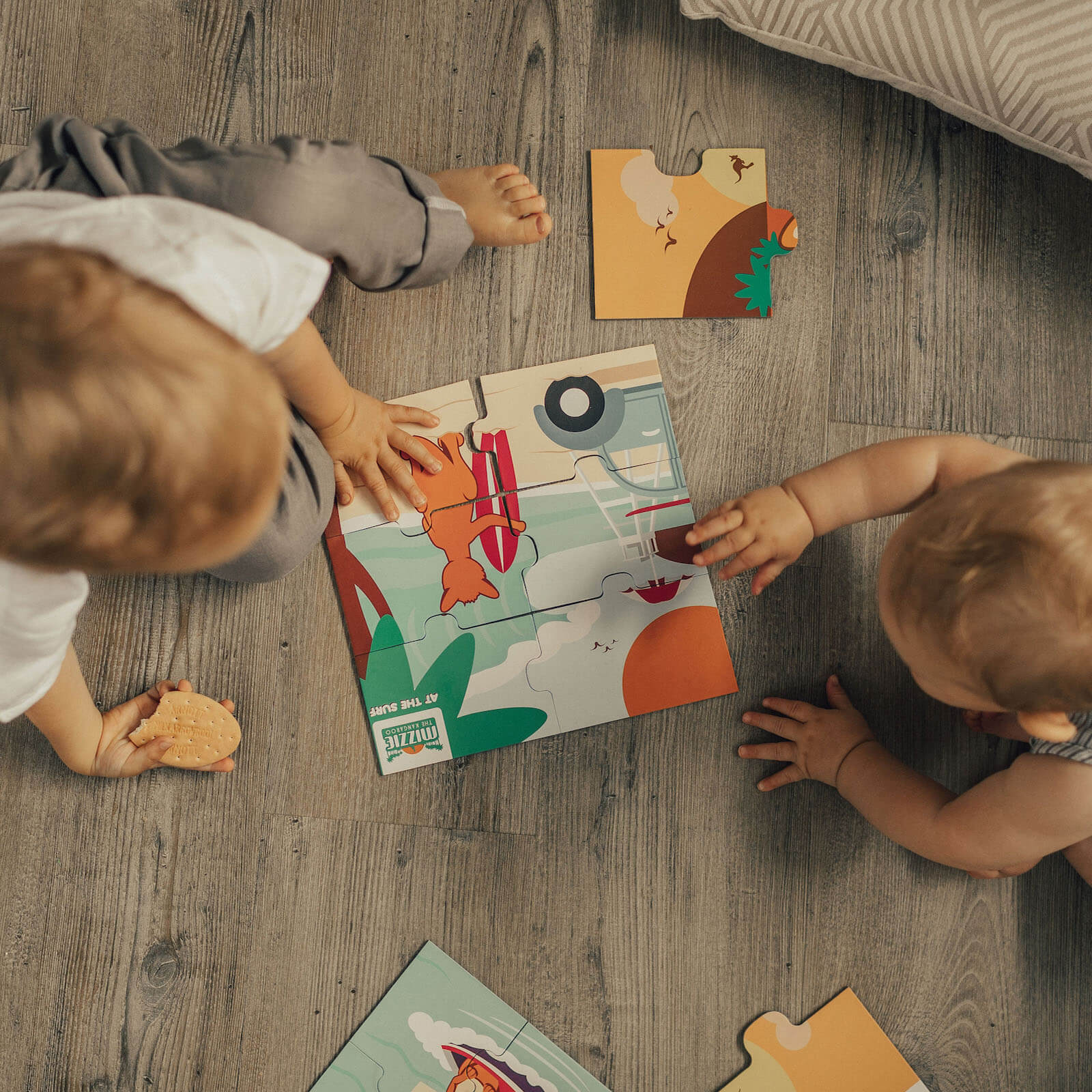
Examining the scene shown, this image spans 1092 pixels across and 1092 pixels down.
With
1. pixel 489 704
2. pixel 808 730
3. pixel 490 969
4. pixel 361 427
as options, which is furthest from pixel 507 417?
pixel 490 969

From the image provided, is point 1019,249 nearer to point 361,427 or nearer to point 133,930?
point 361,427

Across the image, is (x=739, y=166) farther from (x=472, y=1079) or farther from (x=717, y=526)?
(x=472, y=1079)

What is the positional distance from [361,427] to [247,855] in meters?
0.42

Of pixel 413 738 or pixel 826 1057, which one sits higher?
pixel 413 738

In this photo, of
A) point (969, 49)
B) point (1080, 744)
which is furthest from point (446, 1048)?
point (969, 49)

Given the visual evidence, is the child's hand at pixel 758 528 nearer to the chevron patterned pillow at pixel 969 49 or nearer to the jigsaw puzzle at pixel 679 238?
the jigsaw puzzle at pixel 679 238

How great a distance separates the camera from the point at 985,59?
0.74 meters

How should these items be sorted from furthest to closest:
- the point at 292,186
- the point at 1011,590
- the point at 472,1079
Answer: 1. the point at 472,1079
2. the point at 292,186
3. the point at 1011,590

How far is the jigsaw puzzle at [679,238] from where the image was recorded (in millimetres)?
805

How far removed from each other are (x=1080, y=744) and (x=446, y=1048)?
615 mm

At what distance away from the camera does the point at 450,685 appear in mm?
785

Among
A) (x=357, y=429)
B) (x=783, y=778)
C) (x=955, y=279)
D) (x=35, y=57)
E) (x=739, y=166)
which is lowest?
(x=783, y=778)

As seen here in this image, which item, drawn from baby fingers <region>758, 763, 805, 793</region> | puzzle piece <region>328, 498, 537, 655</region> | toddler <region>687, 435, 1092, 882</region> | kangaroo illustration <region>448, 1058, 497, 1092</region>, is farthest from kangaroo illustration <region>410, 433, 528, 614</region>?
kangaroo illustration <region>448, 1058, 497, 1092</region>

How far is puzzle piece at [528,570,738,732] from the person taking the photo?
2.58 feet
